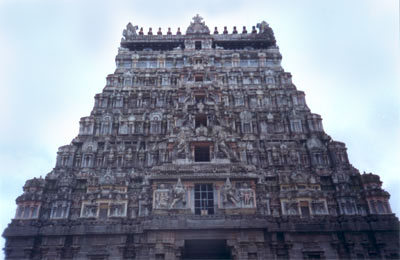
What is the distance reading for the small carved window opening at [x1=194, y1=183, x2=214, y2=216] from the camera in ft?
73.4

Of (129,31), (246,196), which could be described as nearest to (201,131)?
(246,196)

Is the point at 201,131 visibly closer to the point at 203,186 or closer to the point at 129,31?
the point at 203,186

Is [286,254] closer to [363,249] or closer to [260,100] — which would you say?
[363,249]

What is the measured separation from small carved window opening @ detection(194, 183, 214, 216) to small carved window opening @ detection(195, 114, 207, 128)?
6149mm

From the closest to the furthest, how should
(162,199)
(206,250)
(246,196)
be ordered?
(206,250), (162,199), (246,196)

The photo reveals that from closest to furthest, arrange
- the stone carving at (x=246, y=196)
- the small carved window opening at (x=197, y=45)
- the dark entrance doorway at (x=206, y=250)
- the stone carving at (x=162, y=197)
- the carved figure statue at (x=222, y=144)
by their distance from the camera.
→ the dark entrance doorway at (x=206, y=250) < the stone carving at (x=162, y=197) < the stone carving at (x=246, y=196) < the carved figure statue at (x=222, y=144) < the small carved window opening at (x=197, y=45)

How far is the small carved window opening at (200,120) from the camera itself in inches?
1086

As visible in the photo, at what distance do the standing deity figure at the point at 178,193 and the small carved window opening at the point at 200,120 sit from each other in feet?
21.5

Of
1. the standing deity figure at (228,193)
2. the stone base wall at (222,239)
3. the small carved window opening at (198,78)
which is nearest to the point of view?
the stone base wall at (222,239)

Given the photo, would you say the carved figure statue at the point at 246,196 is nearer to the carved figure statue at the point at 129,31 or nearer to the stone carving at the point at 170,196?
the stone carving at the point at 170,196

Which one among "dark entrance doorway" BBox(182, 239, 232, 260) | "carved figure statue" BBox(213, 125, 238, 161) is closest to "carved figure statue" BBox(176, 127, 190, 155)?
"carved figure statue" BBox(213, 125, 238, 161)

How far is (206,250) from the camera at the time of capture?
22125 millimetres

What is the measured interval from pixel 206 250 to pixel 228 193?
4.22 meters

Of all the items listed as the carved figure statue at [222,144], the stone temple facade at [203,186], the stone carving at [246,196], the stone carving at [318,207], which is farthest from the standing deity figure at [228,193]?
the stone carving at [318,207]
